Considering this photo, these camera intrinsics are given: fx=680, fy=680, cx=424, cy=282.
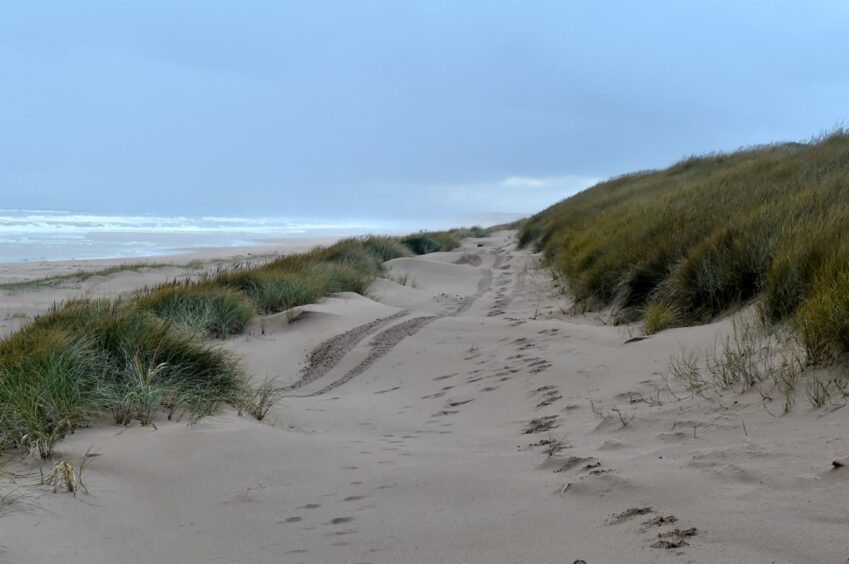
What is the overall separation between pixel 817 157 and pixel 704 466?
9.11 m

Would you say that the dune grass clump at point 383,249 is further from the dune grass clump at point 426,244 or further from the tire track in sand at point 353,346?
the tire track in sand at point 353,346

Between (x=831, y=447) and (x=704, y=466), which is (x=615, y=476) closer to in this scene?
(x=704, y=466)

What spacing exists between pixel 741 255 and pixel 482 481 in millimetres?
3585

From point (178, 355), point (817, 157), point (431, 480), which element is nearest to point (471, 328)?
point (178, 355)

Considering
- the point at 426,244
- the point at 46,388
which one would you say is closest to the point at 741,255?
the point at 46,388

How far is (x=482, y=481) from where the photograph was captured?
2658 millimetres

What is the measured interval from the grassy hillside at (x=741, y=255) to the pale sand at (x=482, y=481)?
0.54 metres

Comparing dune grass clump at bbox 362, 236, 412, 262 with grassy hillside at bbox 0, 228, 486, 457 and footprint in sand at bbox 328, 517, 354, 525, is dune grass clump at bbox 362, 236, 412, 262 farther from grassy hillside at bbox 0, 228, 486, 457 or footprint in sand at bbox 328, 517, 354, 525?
footprint in sand at bbox 328, 517, 354, 525

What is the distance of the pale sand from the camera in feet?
6.54

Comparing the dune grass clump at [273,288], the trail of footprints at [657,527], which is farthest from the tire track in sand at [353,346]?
the trail of footprints at [657,527]

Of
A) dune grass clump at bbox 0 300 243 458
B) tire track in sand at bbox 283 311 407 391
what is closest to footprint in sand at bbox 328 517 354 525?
dune grass clump at bbox 0 300 243 458

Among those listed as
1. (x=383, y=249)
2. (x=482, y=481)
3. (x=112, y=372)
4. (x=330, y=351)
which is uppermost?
(x=383, y=249)

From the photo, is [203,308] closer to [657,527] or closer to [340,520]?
[340,520]

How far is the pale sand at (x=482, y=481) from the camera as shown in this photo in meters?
1.99
